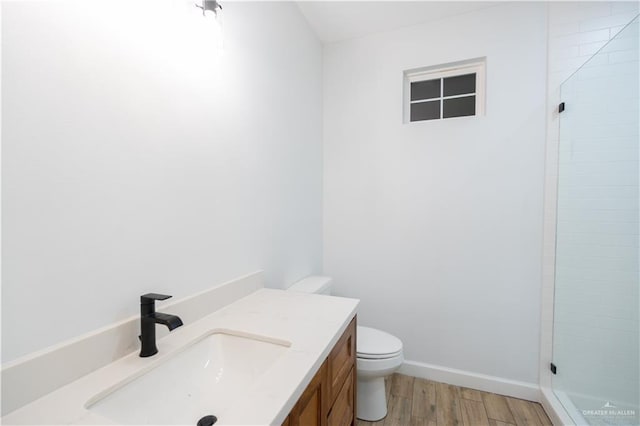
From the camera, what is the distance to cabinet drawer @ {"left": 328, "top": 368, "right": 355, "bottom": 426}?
1084mm

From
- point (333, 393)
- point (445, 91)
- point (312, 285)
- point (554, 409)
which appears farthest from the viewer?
point (445, 91)

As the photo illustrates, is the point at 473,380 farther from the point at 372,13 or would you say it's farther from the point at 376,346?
the point at 372,13

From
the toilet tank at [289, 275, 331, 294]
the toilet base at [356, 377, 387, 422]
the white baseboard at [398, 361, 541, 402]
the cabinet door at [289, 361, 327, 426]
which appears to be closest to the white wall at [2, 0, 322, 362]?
the toilet tank at [289, 275, 331, 294]

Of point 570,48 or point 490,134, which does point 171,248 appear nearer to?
point 490,134

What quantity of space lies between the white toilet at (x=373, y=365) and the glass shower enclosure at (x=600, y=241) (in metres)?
1.02

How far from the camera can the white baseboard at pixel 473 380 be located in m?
1.91

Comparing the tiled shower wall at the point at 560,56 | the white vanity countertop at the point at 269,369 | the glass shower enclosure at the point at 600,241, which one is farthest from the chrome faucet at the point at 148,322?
the tiled shower wall at the point at 560,56

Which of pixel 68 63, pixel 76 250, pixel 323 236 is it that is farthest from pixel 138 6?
pixel 323 236

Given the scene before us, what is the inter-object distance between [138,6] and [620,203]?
89.0 inches

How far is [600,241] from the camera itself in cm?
158

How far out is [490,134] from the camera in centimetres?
197

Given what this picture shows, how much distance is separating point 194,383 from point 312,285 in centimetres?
107

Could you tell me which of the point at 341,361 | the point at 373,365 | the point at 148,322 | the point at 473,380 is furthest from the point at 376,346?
the point at 148,322

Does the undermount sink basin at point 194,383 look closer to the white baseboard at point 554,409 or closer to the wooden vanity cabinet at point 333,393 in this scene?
the wooden vanity cabinet at point 333,393
